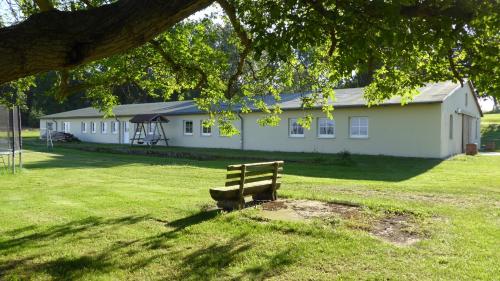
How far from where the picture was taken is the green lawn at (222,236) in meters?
5.68

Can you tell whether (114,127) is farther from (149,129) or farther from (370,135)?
(370,135)

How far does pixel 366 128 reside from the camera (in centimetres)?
2547

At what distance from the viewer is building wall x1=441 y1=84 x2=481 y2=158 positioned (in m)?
23.5

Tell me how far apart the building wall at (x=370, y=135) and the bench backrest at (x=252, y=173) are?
593 inches

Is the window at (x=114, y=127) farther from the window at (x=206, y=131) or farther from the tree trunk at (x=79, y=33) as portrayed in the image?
the tree trunk at (x=79, y=33)

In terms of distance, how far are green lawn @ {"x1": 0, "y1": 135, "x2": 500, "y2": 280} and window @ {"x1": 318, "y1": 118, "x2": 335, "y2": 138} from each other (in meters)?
13.0

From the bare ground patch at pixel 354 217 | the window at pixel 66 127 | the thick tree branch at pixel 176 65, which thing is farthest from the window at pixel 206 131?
the bare ground patch at pixel 354 217

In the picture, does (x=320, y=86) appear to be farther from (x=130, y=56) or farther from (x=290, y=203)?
(x=130, y=56)

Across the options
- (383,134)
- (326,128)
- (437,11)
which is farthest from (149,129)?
(437,11)

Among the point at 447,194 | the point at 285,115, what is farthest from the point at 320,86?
the point at 285,115

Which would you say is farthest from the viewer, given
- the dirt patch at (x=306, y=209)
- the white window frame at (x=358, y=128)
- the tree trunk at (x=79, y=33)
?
the white window frame at (x=358, y=128)

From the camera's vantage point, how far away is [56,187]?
43.3 ft

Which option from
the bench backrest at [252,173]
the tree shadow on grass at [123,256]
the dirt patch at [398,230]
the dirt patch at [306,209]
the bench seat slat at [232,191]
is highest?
the bench backrest at [252,173]

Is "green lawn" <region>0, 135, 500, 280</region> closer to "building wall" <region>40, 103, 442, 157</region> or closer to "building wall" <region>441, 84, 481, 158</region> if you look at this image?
"building wall" <region>40, 103, 442, 157</region>
